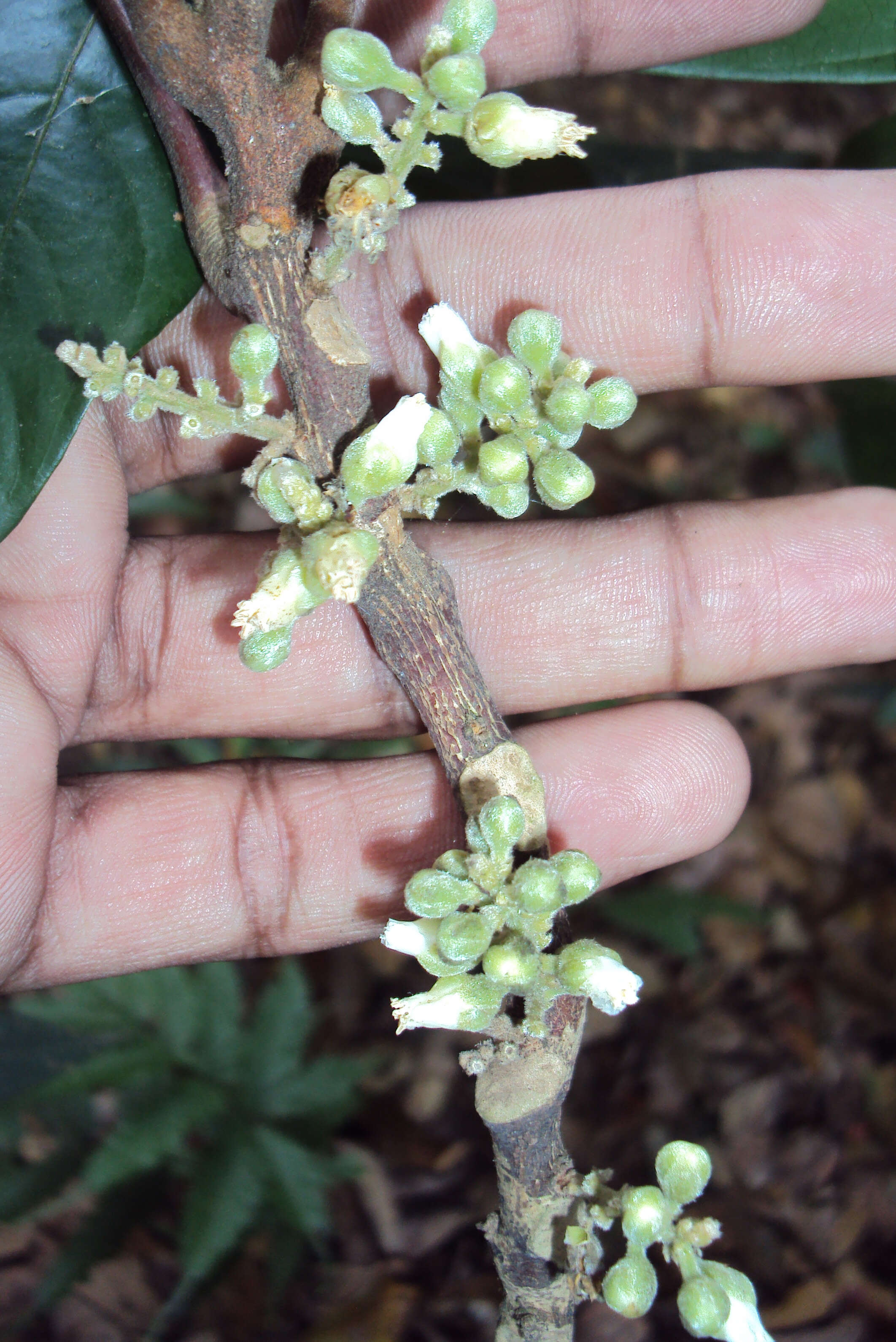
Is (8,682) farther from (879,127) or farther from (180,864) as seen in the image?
(879,127)

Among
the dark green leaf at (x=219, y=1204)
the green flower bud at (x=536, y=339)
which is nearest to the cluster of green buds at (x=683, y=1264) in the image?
the green flower bud at (x=536, y=339)

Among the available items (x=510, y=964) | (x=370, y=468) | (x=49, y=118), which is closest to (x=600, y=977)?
(x=510, y=964)

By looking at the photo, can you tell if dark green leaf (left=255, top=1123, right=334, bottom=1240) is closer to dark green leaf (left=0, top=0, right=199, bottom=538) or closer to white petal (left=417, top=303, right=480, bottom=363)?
dark green leaf (left=0, top=0, right=199, bottom=538)

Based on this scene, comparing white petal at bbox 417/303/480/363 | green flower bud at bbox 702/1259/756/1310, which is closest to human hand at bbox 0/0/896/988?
white petal at bbox 417/303/480/363

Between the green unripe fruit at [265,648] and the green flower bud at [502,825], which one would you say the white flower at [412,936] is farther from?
the green unripe fruit at [265,648]

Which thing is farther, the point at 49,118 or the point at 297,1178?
the point at 297,1178

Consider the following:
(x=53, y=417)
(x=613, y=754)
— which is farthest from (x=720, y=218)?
(x=53, y=417)

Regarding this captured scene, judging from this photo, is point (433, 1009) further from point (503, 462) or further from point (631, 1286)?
point (503, 462)
